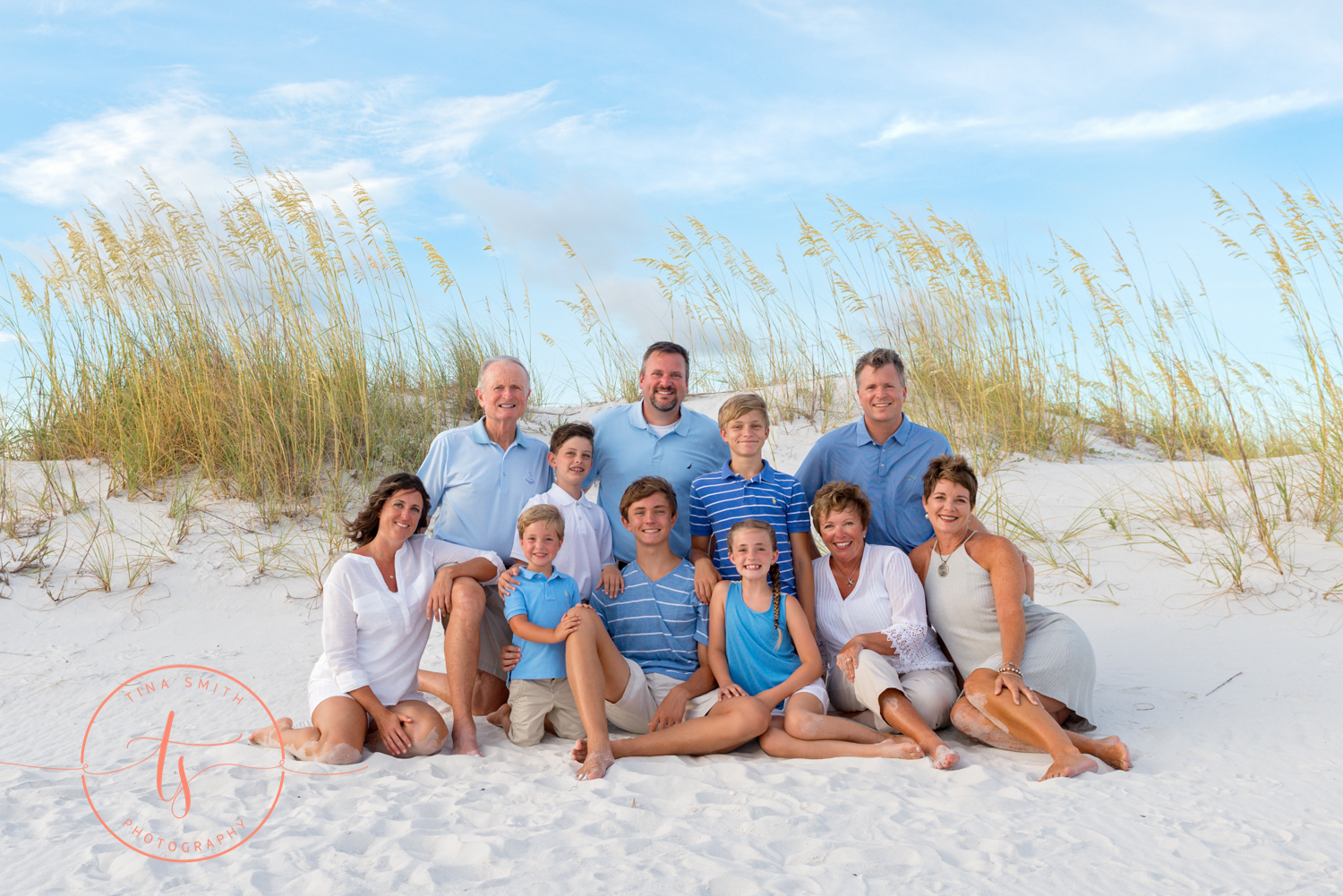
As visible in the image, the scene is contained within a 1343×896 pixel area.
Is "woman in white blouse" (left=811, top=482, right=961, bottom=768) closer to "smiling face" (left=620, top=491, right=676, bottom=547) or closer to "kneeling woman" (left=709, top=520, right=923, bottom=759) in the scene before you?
"kneeling woman" (left=709, top=520, right=923, bottom=759)

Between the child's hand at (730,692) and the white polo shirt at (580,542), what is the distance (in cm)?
68

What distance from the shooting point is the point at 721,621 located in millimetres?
3463

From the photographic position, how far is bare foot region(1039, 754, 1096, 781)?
9.91 feet

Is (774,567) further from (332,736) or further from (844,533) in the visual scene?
(332,736)

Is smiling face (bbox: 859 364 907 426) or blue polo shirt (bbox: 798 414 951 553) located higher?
smiling face (bbox: 859 364 907 426)

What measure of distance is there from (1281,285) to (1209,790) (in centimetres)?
418

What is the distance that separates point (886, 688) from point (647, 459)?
139 cm

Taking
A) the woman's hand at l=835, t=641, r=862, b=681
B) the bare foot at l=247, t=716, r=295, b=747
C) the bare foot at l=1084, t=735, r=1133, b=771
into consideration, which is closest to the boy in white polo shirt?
the woman's hand at l=835, t=641, r=862, b=681

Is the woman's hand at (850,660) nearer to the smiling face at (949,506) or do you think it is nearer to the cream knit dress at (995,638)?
the cream knit dress at (995,638)

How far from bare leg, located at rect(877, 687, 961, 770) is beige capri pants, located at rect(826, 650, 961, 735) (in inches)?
1.1

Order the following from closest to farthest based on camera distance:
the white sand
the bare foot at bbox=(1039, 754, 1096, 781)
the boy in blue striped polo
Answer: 1. the white sand
2. the bare foot at bbox=(1039, 754, 1096, 781)
3. the boy in blue striped polo

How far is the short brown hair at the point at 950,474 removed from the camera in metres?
3.44

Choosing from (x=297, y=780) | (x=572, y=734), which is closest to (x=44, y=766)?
(x=297, y=780)

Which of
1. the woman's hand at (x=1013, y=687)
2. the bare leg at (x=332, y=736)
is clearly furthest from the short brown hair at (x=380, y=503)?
the woman's hand at (x=1013, y=687)
